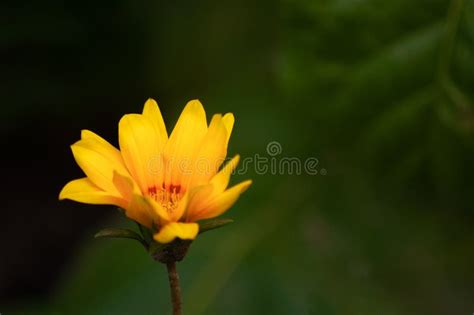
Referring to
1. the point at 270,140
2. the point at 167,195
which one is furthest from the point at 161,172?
the point at 270,140

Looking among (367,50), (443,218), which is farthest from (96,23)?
(443,218)

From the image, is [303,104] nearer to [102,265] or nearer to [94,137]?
[102,265]

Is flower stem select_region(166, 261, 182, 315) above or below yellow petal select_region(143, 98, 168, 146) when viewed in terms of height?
below

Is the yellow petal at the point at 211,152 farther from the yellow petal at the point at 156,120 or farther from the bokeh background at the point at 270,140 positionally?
the bokeh background at the point at 270,140

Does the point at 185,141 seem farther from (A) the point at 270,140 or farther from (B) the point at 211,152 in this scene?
(A) the point at 270,140

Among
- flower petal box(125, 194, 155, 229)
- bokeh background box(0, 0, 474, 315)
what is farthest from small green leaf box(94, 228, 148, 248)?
bokeh background box(0, 0, 474, 315)

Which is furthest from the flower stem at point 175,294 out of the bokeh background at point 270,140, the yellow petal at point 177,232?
the bokeh background at point 270,140

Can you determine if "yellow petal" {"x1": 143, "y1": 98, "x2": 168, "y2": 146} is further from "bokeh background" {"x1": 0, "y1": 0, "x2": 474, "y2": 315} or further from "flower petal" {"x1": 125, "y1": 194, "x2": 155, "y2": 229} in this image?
"bokeh background" {"x1": 0, "y1": 0, "x2": 474, "y2": 315}
